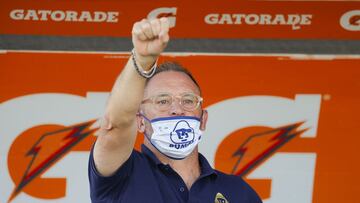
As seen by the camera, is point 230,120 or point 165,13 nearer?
point 165,13

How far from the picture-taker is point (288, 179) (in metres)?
4.09

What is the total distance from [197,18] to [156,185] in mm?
1563

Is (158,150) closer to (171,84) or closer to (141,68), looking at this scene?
(171,84)

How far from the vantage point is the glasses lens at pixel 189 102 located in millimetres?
2684

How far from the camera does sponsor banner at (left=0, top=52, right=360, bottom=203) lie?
12.9 ft

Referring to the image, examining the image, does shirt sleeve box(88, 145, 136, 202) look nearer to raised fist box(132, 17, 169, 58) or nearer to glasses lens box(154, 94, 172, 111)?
glasses lens box(154, 94, 172, 111)

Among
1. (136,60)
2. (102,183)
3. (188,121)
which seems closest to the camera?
(136,60)

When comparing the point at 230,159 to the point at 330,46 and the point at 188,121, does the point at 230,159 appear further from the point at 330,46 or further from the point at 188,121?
the point at 188,121

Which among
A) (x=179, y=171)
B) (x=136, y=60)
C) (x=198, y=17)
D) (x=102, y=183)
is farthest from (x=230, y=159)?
(x=136, y=60)

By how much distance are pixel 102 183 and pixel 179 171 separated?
0.35 meters

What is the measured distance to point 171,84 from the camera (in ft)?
8.93

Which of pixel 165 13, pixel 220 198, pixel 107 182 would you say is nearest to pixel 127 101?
pixel 107 182

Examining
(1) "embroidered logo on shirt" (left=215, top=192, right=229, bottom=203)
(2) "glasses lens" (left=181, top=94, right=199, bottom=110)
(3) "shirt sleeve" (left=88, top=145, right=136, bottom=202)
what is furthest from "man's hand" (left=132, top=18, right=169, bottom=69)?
(1) "embroidered logo on shirt" (left=215, top=192, right=229, bottom=203)

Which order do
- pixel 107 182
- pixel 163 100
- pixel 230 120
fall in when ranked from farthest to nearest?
1. pixel 230 120
2. pixel 163 100
3. pixel 107 182
